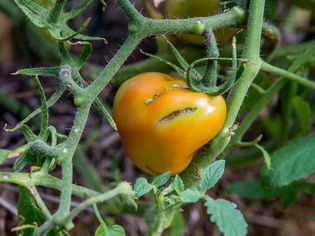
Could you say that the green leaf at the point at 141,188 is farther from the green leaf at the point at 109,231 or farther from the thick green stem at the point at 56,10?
the thick green stem at the point at 56,10

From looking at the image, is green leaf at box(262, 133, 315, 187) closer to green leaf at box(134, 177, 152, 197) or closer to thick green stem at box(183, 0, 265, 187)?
thick green stem at box(183, 0, 265, 187)

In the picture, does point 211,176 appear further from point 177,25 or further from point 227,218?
point 177,25

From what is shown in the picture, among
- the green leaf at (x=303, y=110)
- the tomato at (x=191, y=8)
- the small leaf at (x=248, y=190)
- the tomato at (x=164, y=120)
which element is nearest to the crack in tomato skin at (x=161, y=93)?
the tomato at (x=164, y=120)

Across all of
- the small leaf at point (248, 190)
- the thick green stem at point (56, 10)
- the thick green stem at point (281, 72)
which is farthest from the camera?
the small leaf at point (248, 190)

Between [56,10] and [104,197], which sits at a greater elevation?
[56,10]

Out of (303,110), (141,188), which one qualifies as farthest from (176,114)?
(303,110)

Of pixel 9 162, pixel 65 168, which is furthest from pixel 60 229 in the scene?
pixel 9 162

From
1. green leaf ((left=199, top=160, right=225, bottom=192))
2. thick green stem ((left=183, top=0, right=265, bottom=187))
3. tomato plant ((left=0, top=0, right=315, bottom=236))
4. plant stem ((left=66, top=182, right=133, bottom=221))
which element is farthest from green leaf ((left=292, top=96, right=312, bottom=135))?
plant stem ((left=66, top=182, right=133, bottom=221))
